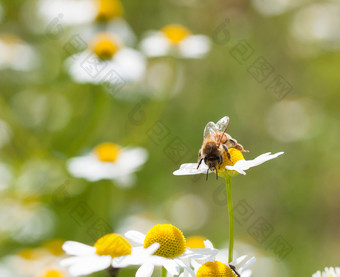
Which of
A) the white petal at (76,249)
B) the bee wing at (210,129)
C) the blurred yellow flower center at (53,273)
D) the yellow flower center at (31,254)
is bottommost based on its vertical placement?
the white petal at (76,249)

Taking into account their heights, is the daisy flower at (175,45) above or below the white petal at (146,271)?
above

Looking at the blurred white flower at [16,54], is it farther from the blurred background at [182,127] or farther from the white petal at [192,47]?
the white petal at [192,47]

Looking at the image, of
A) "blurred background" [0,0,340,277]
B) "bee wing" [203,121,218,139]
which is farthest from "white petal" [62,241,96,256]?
"blurred background" [0,0,340,277]

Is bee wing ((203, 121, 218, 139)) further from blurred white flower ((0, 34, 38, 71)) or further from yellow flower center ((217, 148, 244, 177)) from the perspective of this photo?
blurred white flower ((0, 34, 38, 71))

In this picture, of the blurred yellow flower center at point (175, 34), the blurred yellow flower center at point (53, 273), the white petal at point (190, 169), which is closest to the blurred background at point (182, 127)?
the blurred yellow flower center at point (175, 34)

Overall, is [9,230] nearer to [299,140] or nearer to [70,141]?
[70,141]

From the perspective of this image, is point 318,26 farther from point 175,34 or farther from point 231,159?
point 231,159
